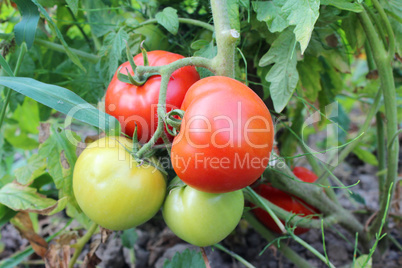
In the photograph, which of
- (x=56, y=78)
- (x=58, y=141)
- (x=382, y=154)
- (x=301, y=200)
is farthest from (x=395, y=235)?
(x=56, y=78)

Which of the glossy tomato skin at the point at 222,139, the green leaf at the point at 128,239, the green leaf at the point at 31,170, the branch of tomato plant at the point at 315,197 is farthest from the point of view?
the green leaf at the point at 128,239

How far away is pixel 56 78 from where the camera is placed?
1.15 m

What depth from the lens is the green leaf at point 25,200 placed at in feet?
2.67

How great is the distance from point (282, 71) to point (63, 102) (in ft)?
1.44

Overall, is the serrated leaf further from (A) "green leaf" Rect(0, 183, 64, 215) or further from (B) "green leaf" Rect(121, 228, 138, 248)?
(B) "green leaf" Rect(121, 228, 138, 248)

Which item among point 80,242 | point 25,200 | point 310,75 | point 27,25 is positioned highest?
point 27,25

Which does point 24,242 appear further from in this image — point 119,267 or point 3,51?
point 3,51

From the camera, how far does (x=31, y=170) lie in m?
0.86

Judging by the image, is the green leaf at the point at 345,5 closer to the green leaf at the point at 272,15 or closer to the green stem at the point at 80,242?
the green leaf at the point at 272,15

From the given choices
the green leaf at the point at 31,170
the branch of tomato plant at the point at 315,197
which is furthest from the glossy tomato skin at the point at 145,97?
the branch of tomato plant at the point at 315,197

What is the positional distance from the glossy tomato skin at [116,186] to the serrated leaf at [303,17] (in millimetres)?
349

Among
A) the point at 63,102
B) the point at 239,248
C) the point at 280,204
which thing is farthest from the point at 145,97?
the point at 239,248

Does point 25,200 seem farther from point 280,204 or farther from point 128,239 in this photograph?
point 280,204

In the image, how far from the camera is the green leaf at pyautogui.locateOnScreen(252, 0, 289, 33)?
728 mm
